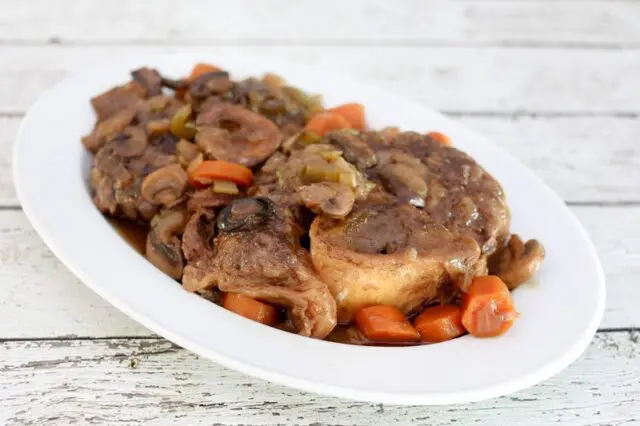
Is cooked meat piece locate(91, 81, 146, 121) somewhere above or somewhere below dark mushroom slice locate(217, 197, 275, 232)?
above

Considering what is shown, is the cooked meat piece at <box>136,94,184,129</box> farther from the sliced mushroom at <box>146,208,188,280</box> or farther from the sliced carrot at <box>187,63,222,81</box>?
the sliced mushroom at <box>146,208,188,280</box>

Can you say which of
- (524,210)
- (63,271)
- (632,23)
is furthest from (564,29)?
(63,271)

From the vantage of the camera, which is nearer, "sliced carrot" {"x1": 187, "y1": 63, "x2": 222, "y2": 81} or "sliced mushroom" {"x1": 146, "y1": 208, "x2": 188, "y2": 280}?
"sliced mushroom" {"x1": 146, "y1": 208, "x2": 188, "y2": 280}

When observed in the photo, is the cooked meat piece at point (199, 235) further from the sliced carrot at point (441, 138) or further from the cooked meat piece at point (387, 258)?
the sliced carrot at point (441, 138)

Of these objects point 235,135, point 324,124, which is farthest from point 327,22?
point 235,135

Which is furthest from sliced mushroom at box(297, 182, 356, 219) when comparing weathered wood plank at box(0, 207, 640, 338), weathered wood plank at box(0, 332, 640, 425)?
weathered wood plank at box(0, 207, 640, 338)

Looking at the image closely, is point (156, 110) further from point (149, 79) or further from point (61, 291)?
point (61, 291)
